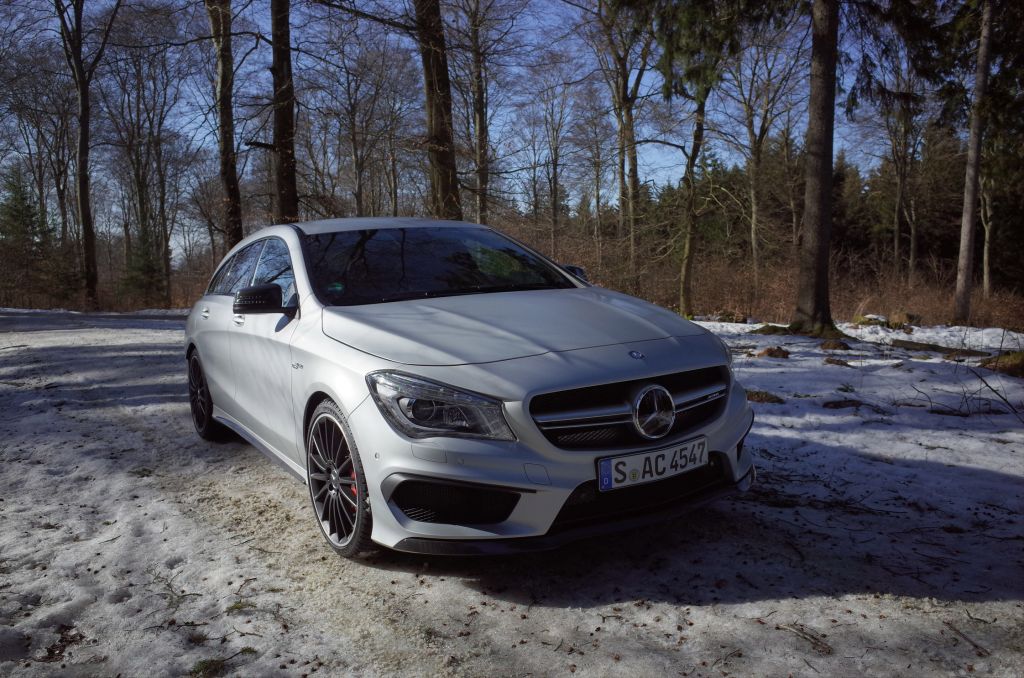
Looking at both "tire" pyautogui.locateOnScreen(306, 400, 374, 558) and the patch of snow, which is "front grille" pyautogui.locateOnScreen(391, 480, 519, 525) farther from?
the patch of snow

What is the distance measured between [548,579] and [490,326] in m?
1.09

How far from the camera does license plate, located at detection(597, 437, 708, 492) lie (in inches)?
104

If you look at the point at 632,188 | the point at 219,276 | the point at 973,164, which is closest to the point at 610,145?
the point at 632,188

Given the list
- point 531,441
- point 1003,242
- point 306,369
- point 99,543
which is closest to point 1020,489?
point 531,441

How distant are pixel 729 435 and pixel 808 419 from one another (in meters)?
2.48

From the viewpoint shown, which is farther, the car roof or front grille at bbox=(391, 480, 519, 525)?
the car roof

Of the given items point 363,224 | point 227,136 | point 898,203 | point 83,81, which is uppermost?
point 83,81

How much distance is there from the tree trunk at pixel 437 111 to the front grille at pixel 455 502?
28.3 feet

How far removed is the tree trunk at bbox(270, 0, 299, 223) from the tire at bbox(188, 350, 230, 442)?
25.5ft

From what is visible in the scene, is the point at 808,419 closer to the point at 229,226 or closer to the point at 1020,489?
the point at 1020,489

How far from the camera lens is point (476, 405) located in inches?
103

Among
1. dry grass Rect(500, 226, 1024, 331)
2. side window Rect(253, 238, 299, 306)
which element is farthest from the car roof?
dry grass Rect(500, 226, 1024, 331)

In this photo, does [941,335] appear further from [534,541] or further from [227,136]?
[227,136]

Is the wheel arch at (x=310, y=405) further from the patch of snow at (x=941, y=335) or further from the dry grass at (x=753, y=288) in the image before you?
the dry grass at (x=753, y=288)
